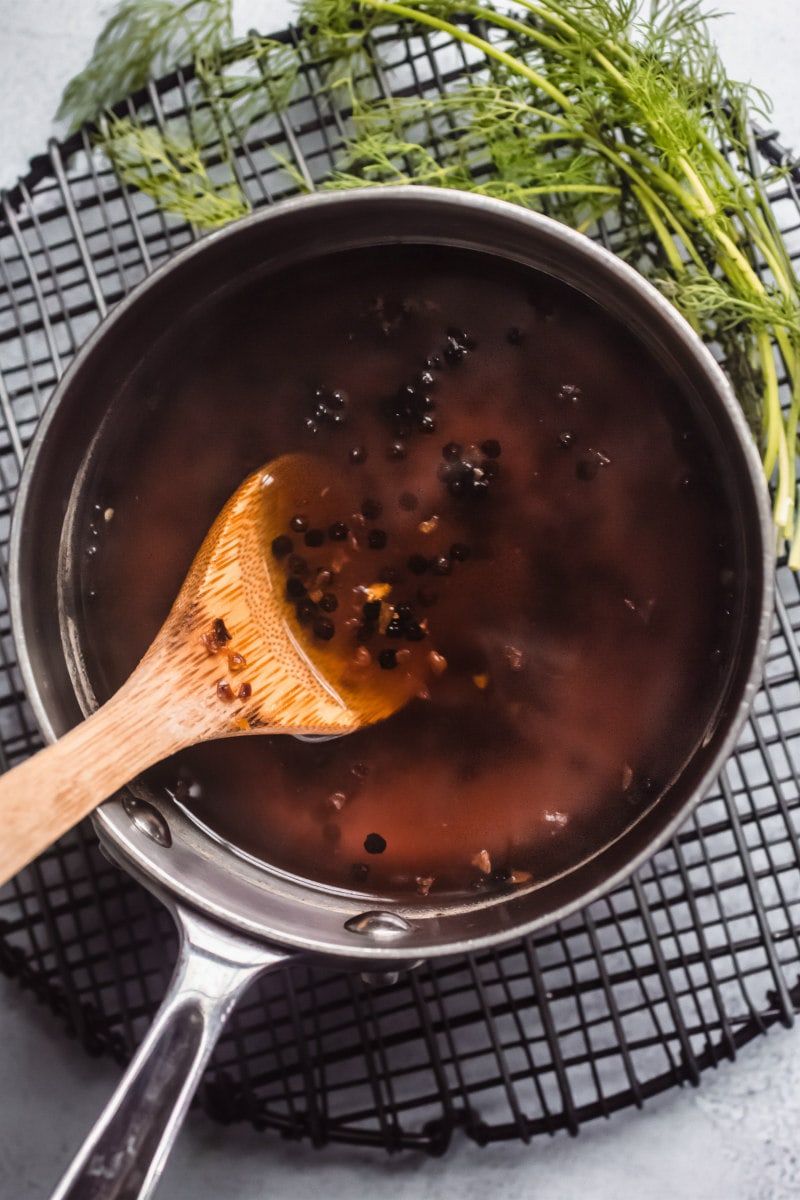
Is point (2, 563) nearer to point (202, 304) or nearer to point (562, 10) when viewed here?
point (202, 304)

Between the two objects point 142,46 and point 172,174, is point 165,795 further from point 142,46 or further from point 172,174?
point 142,46

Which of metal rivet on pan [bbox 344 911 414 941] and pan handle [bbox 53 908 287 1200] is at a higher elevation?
pan handle [bbox 53 908 287 1200]

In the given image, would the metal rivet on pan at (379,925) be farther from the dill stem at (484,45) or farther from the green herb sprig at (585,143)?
the dill stem at (484,45)

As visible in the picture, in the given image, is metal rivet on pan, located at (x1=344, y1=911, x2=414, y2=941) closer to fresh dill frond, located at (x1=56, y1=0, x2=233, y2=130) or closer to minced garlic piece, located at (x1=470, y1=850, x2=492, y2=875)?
minced garlic piece, located at (x1=470, y1=850, x2=492, y2=875)

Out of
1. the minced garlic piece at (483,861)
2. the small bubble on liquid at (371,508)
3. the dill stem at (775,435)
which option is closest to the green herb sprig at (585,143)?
the dill stem at (775,435)

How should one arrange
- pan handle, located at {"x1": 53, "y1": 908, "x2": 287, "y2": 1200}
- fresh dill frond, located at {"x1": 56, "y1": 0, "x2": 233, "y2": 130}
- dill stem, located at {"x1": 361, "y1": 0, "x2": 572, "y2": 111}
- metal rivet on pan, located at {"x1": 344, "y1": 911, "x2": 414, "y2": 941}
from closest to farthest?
pan handle, located at {"x1": 53, "y1": 908, "x2": 287, "y2": 1200} < metal rivet on pan, located at {"x1": 344, "y1": 911, "x2": 414, "y2": 941} < dill stem, located at {"x1": 361, "y1": 0, "x2": 572, "y2": 111} < fresh dill frond, located at {"x1": 56, "y1": 0, "x2": 233, "y2": 130}

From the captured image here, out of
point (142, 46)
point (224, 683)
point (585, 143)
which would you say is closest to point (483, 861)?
point (224, 683)

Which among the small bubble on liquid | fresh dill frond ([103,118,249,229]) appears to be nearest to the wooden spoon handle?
the small bubble on liquid
